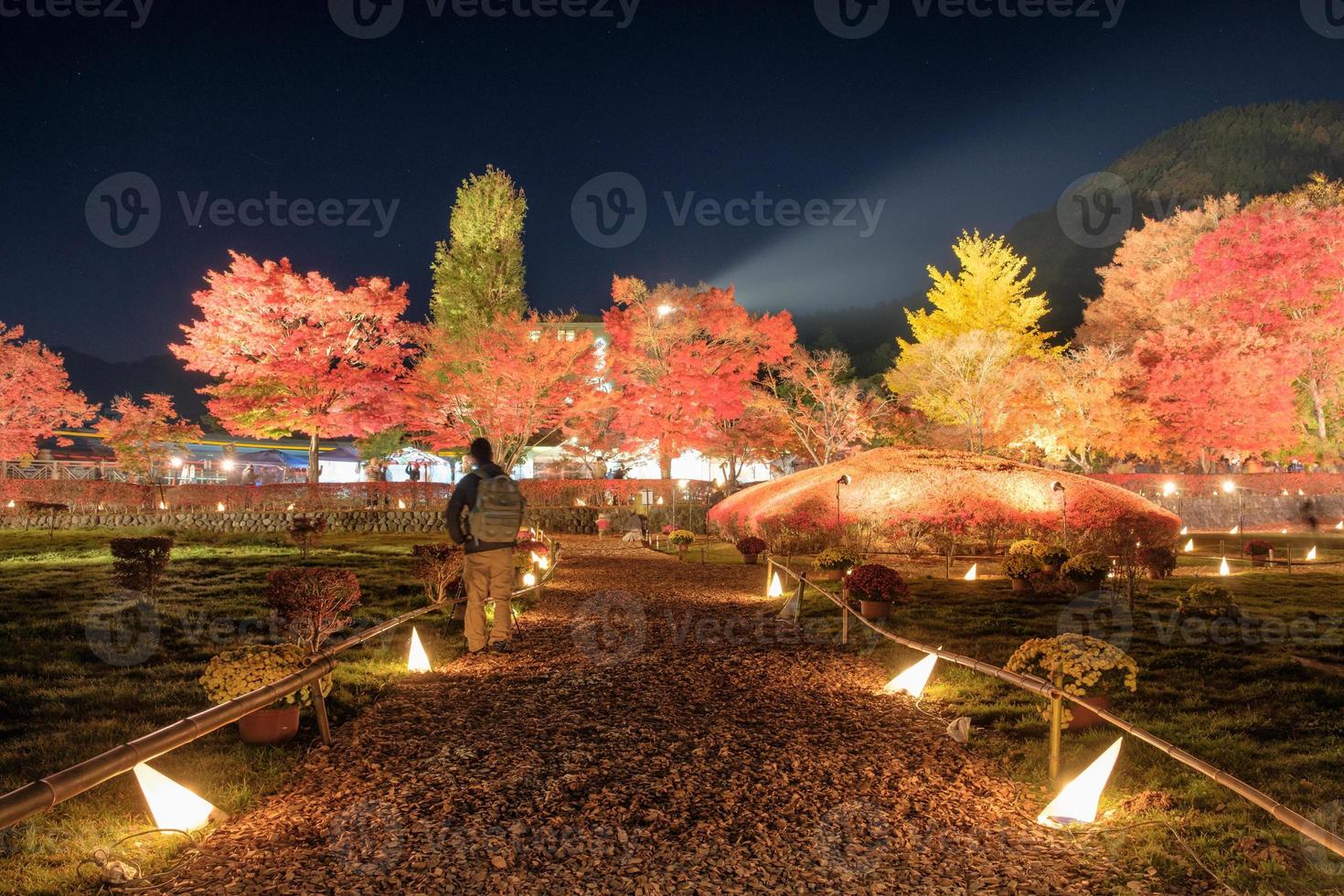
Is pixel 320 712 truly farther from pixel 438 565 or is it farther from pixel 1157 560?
pixel 1157 560

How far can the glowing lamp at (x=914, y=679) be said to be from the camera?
6.72 meters

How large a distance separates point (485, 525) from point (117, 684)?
3481 mm

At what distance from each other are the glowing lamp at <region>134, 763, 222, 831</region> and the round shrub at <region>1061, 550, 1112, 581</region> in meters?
13.2

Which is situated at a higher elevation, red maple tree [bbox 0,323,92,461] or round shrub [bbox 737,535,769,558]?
red maple tree [bbox 0,323,92,461]

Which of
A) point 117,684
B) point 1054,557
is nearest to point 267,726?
point 117,684

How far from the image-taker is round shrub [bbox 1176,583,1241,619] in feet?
32.2

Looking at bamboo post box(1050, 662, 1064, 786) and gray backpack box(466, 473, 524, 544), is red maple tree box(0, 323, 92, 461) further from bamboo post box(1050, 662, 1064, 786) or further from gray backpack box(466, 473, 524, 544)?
bamboo post box(1050, 662, 1064, 786)

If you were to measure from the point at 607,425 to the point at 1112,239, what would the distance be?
2883 inches

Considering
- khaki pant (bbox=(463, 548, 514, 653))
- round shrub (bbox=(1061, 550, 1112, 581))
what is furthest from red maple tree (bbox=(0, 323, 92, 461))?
round shrub (bbox=(1061, 550, 1112, 581))

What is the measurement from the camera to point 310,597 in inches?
279

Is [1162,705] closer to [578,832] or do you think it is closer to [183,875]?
[578,832]

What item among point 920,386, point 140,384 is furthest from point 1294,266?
point 140,384

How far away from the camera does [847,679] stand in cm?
736

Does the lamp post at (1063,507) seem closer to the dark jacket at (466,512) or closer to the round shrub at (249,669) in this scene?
the dark jacket at (466,512)
